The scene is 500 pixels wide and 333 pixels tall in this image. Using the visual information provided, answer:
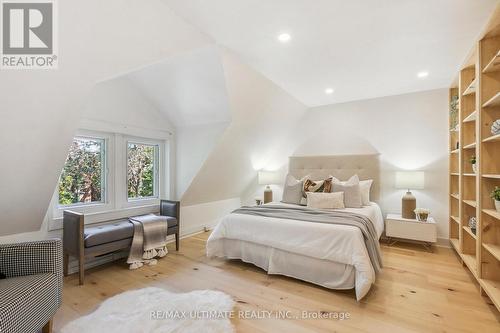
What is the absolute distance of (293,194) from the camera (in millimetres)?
3787

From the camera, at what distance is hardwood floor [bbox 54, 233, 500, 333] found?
1.76 metres

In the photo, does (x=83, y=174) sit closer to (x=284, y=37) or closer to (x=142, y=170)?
(x=142, y=170)

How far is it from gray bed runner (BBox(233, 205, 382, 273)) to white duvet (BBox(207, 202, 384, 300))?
0.29 ft

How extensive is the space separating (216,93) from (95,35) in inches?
55.1

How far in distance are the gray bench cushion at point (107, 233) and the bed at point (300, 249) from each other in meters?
0.98

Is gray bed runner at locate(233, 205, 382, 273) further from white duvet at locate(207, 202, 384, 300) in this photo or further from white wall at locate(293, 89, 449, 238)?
white wall at locate(293, 89, 449, 238)

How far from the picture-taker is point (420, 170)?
12.0ft

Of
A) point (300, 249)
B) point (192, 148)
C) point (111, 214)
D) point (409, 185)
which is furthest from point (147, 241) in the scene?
point (409, 185)

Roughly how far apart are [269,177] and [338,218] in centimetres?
226

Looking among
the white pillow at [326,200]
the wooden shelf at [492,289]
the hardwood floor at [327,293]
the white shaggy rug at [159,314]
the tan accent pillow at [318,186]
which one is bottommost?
the hardwood floor at [327,293]

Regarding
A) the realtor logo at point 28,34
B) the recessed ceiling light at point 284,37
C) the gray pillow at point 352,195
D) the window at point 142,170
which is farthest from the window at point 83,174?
the gray pillow at point 352,195

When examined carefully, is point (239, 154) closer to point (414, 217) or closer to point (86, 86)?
point (86, 86)

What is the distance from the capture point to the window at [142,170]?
136 inches

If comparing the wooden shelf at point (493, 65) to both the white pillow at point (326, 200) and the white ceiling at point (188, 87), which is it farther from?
the white ceiling at point (188, 87)
